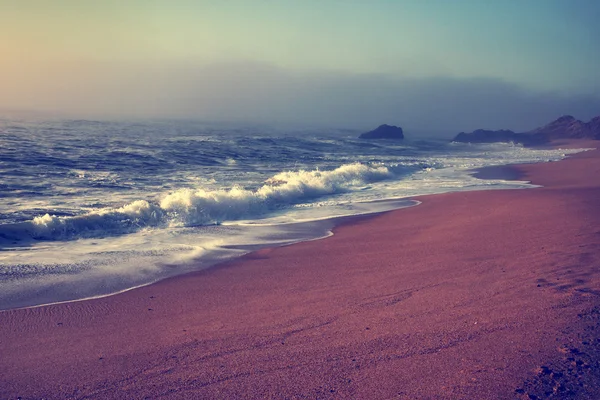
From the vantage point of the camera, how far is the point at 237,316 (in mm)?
5504

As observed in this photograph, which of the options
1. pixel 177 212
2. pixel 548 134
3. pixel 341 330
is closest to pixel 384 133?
pixel 548 134

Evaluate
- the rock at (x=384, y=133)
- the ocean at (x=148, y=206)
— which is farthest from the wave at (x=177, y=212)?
the rock at (x=384, y=133)

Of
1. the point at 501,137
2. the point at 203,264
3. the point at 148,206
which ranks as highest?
the point at 501,137

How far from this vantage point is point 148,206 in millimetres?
12227

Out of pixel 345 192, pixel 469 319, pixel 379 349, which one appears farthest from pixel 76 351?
pixel 345 192

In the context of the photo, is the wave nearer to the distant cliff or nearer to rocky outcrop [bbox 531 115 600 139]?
the distant cliff

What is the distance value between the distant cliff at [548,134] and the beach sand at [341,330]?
54.6 metres

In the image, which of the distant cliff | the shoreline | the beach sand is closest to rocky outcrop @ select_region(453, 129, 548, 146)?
the distant cliff

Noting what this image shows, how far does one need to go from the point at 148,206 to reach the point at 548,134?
5847 cm

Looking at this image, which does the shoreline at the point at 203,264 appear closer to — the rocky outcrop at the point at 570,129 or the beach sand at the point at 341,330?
the beach sand at the point at 341,330

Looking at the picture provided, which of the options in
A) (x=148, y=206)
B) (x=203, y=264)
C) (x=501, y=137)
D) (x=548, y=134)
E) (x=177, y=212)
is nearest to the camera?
(x=203, y=264)

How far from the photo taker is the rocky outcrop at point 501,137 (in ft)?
193

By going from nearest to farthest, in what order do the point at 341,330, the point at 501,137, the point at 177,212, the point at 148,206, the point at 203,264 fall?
the point at 341,330
the point at 203,264
the point at 148,206
the point at 177,212
the point at 501,137

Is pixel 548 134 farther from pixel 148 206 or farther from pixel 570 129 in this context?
pixel 148 206
